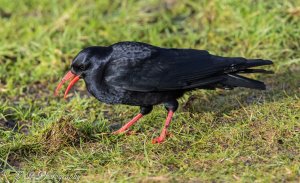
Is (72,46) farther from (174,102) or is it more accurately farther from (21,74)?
(174,102)

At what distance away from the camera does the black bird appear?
5.40 meters

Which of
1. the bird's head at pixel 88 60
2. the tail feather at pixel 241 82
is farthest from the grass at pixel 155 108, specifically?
the bird's head at pixel 88 60

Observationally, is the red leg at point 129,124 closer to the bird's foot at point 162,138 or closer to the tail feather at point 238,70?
the bird's foot at point 162,138

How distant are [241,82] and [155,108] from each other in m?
1.06

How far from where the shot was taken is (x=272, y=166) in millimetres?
4574

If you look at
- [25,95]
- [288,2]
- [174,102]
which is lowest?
[25,95]

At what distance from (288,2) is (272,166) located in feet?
13.3

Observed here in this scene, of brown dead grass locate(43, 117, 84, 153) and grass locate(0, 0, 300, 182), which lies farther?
brown dead grass locate(43, 117, 84, 153)

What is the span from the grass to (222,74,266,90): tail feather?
0.28 meters

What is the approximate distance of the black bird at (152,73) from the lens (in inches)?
213

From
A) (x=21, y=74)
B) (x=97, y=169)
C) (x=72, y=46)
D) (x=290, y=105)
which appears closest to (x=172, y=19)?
(x=72, y=46)

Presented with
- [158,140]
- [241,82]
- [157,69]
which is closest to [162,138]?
[158,140]

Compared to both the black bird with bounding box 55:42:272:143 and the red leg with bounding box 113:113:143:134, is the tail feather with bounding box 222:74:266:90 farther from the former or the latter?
the red leg with bounding box 113:113:143:134

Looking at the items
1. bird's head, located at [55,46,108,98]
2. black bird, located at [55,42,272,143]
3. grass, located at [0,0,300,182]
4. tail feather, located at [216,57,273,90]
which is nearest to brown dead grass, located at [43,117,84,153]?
grass, located at [0,0,300,182]
